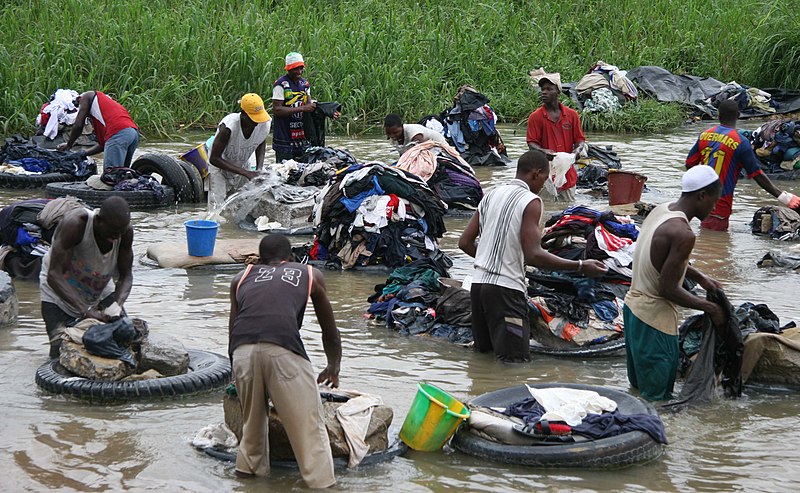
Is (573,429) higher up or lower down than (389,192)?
lower down

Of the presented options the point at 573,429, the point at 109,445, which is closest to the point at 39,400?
the point at 109,445

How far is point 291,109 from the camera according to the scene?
1347 cm

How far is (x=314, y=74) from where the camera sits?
20594mm

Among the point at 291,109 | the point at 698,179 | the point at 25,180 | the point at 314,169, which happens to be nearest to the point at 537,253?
the point at 698,179

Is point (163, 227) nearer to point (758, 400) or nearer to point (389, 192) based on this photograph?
point (389, 192)

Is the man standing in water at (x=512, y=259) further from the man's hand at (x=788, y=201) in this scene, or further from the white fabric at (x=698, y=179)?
the man's hand at (x=788, y=201)

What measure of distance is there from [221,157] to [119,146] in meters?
2.30

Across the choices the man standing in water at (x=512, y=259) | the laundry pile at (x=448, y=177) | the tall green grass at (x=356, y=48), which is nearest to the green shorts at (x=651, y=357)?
the man standing in water at (x=512, y=259)

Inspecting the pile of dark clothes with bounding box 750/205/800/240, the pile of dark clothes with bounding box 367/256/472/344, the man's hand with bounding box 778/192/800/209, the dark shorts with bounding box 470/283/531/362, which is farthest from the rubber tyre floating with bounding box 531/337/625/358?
the pile of dark clothes with bounding box 750/205/800/240

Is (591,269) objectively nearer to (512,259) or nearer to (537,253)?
(537,253)

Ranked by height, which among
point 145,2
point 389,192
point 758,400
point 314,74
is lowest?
point 758,400

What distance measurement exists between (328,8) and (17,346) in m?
17.8

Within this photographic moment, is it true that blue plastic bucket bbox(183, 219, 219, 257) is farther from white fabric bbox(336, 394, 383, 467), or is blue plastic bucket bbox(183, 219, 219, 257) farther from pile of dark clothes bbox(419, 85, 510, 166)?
pile of dark clothes bbox(419, 85, 510, 166)

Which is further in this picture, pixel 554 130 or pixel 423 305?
pixel 554 130
